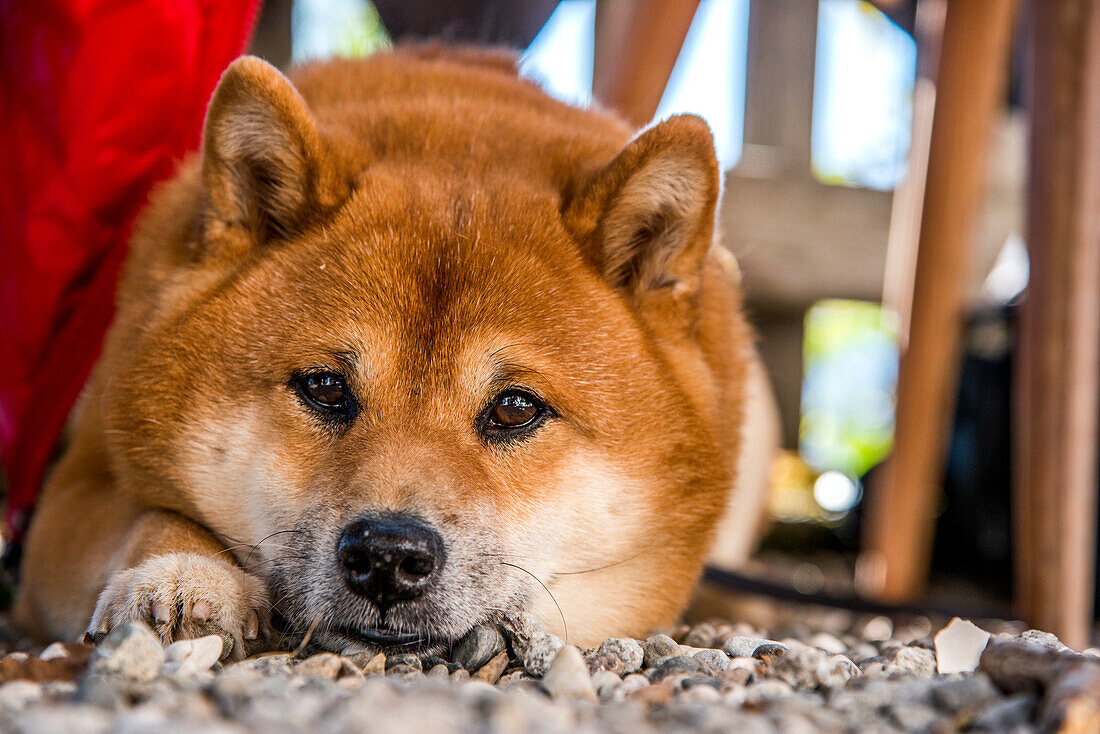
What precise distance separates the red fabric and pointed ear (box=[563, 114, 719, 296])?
1173 millimetres

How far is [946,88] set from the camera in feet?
9.67

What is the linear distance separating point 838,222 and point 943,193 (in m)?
1.83

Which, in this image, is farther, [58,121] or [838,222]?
[838,222]

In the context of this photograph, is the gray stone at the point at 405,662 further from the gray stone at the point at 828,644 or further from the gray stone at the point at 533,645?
the gray stone at the point at 828,644

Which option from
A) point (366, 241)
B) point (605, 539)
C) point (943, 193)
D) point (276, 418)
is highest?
point (943, 193)

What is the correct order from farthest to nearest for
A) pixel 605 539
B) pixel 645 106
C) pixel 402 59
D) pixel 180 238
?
pixel 645 106 → pixel 402 59 → pixel 180 238 → pixel 605 539

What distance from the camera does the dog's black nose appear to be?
5.04ft

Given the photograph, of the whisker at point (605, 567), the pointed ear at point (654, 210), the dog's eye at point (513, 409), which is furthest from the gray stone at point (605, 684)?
the pointed ear at point (654, 210)

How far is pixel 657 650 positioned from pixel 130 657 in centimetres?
88

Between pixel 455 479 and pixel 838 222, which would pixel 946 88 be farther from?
pixel 455 479

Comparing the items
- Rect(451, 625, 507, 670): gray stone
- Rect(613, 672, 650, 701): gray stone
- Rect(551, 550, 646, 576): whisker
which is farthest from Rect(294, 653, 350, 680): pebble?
Rect(551, 550, 646, 576): whisker

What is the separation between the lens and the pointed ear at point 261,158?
5.91 ft

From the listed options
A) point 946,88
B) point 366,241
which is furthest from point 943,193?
point 366,241

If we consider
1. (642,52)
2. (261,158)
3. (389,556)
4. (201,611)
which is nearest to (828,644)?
(389,556)
